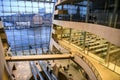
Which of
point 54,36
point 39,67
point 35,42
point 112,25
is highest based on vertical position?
point 112,25

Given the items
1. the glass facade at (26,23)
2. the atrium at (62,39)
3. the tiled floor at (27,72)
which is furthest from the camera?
the glass facade at (26,23)

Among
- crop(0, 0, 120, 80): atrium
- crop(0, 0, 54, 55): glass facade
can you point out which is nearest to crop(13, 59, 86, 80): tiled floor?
crop(0, 0, 120, 80): atrium

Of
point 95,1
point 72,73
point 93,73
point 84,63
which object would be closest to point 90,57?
point 84,63

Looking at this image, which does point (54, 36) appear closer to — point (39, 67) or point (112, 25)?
point (39, 67)

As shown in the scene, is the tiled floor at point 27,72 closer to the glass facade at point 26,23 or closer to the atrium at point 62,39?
the atrium at point 62,39

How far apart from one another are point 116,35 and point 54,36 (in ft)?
48.5

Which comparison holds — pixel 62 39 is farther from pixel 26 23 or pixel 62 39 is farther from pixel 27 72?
pixel 26 23

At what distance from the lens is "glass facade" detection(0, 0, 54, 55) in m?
22.0

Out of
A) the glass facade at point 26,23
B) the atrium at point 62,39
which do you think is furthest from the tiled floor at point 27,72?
the glass facade at point 26,23

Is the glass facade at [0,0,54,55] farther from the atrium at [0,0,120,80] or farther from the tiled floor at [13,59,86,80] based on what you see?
the tiled floor at [13,59,86,80]

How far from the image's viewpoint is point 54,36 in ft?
69.8

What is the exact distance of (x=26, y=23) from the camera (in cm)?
2359

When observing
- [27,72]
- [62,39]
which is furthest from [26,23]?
[27,72]

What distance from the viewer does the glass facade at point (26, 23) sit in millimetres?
22031
